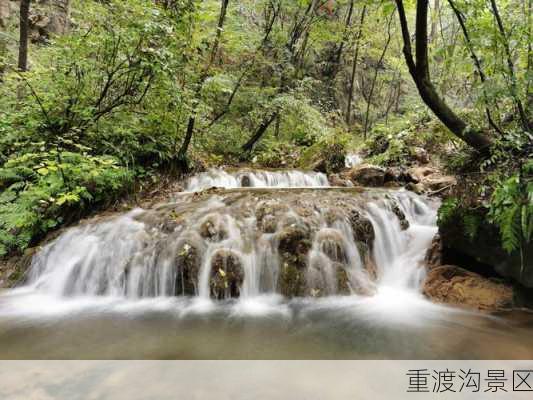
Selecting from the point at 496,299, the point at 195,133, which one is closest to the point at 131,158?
the point at 195,133

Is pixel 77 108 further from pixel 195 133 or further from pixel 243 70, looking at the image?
pixel 243 70

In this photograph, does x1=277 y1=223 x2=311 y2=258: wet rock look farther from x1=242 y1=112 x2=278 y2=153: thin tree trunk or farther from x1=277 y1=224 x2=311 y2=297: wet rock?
x1=242 y1=112 x2=278 y2=153: thin tree trunk

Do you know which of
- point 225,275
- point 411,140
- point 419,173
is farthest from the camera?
point 411,140

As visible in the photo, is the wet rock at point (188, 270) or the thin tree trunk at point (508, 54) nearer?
the thin tree trunk at point (508, 54)

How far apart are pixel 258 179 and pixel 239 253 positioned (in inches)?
206

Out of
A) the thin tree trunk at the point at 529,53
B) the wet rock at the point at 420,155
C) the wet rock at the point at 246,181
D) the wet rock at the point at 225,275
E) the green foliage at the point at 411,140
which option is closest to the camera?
the thin tree trunk at the point at 529,53

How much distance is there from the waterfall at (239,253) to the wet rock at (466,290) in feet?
1.02

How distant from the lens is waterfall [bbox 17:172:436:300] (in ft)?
15.1

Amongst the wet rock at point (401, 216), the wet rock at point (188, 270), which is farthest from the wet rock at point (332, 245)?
the wet rock at point (188, 270)

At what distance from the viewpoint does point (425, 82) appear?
4.28m

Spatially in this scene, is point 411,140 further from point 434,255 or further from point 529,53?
point 529,53

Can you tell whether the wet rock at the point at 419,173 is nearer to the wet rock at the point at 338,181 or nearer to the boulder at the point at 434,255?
the wet rock at the point at 338,181

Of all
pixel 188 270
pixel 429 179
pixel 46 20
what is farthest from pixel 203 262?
pixel 46 20

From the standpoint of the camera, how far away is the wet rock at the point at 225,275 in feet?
14.6
